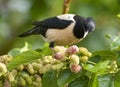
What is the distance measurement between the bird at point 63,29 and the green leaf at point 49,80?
2.32 ft

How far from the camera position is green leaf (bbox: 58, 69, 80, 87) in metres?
1.85

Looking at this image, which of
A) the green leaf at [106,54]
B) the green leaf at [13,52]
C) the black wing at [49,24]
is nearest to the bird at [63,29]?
the black wing at [49,24]

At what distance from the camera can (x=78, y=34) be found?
2695mm

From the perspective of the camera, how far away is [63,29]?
280cm

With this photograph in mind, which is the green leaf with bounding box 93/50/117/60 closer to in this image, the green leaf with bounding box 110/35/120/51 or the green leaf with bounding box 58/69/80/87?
the green leaf with bounding box 110/35/120/51

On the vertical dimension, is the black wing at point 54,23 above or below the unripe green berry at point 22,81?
above

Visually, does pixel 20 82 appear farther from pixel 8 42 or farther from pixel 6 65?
pixel 8 42

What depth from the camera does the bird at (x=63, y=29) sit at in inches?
106

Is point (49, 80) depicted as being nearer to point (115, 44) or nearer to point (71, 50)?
point (71, 50)

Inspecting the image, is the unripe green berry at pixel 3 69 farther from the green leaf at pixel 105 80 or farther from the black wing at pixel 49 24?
the black wing at pixel 49 24

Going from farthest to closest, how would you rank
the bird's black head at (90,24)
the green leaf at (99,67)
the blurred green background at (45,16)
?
the blurred green background at (45,16) < the bird's black head at (90,24) < the green leaf at (99,67)

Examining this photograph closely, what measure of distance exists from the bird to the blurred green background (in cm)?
130

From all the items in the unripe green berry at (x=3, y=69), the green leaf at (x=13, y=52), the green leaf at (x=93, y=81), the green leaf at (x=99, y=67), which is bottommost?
the green leaf at (x=93, y=81)

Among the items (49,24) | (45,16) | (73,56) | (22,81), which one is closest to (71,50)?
(73,56)
